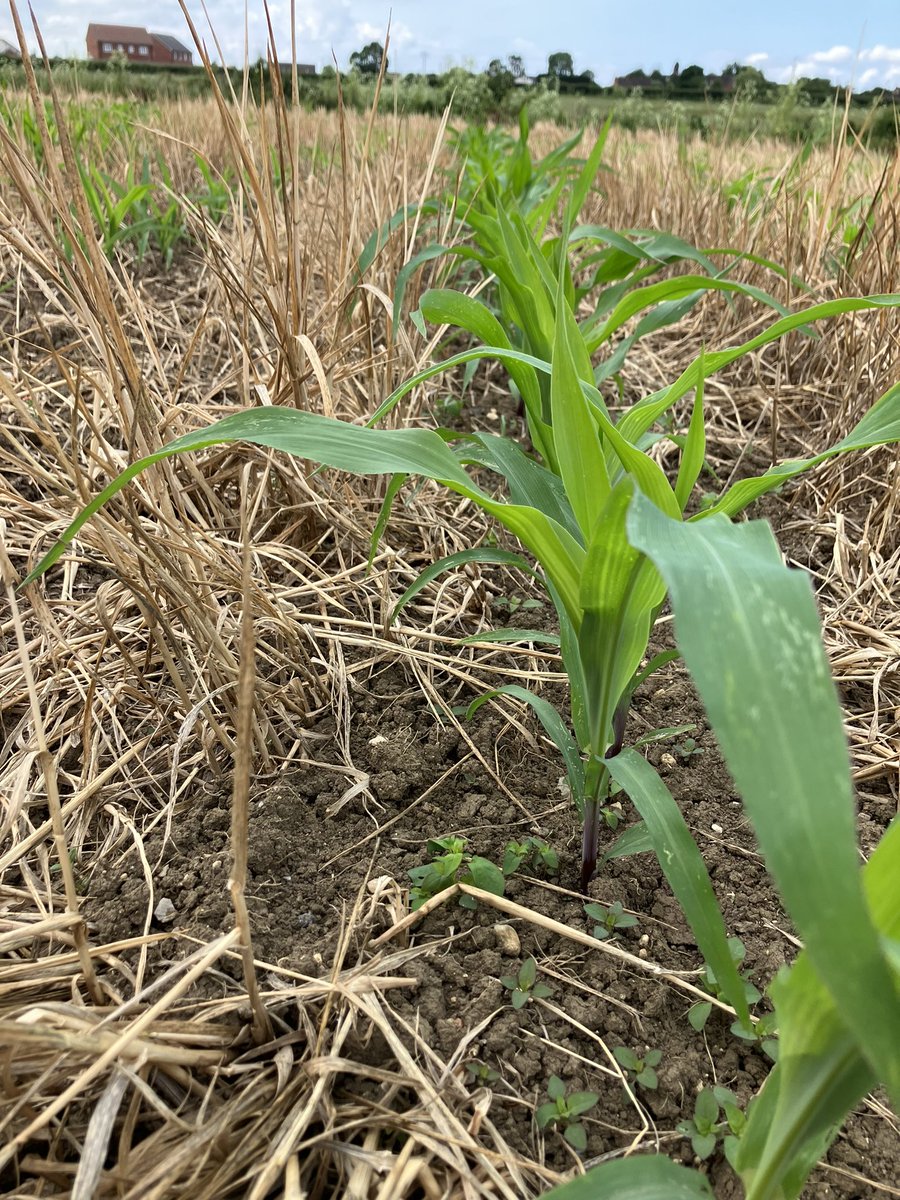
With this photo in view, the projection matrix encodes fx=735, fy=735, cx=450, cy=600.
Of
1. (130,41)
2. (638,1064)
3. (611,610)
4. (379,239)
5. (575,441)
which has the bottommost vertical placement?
(638,1064)

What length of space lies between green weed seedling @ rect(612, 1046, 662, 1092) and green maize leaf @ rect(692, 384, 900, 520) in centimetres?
44

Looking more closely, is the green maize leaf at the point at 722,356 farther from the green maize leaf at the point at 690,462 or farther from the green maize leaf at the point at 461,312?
the green maize leaf at the point at 461,312

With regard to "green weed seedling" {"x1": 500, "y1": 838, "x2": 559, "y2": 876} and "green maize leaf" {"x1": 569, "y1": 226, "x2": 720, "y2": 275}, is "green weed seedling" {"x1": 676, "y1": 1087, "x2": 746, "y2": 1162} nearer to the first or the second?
"green weed seedling" {"x1": 500, "y1": 838, "x2": 559, "y2": 876}

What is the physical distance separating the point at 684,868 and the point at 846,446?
0.37 metres

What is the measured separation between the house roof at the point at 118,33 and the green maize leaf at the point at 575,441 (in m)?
36.2

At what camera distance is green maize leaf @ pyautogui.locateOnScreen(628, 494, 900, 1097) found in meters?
0.27

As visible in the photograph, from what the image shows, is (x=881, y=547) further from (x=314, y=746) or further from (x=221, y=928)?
(x=221, y=928)

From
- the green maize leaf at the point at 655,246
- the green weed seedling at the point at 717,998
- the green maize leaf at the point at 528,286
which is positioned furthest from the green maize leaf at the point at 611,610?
the green maize leaf at the point at 655,246

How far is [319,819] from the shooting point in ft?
2.67

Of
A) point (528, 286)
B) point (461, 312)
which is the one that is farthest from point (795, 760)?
point (528, 286)

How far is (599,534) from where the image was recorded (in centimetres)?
56

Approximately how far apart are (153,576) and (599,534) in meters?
0.51

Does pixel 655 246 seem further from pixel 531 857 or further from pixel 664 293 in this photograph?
pixel 531 857

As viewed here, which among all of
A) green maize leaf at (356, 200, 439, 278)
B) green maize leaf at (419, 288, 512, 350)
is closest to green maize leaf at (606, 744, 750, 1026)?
green maize leaf at (419, 288, 512, 350)
